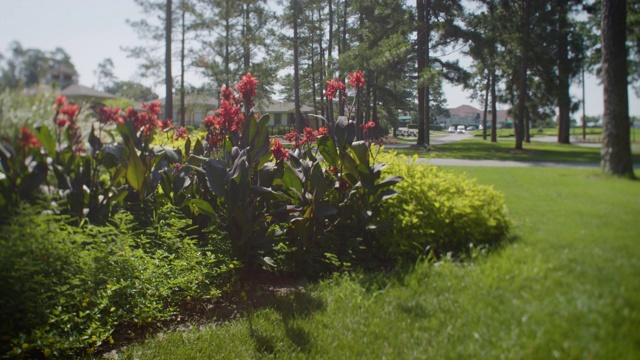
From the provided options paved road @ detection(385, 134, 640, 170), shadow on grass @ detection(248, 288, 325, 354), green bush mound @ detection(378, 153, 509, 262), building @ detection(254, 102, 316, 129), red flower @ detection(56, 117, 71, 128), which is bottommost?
shadow on grass @ detection(248, 288, 325, 354)

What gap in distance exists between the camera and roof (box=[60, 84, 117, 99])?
7.61 ft

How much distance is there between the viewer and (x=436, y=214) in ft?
10.9

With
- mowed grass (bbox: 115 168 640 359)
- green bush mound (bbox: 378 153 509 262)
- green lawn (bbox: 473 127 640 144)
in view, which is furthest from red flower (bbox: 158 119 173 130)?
green lawn (bbox: 473 127 640 144)

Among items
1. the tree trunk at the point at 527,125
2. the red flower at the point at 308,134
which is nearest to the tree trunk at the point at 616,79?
the tree trunk at the point at 527,125

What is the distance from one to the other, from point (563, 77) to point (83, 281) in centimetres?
301

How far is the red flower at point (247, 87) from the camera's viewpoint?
3.63m

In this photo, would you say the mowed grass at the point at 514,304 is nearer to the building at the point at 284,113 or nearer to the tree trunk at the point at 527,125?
the tree trunk at the point at 527,125

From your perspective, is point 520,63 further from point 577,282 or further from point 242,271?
point 242,271

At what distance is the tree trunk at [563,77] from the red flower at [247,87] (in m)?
2.21

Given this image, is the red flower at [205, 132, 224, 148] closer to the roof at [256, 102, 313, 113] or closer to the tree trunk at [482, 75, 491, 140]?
the roof at [256, 102, 313, 113]

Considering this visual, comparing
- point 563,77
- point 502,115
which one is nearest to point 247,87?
point 502,115

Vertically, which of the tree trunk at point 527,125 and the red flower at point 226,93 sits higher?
the red flower at point 226,93

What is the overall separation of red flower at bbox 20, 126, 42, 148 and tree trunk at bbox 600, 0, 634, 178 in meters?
2.53

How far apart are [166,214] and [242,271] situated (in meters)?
0.84
